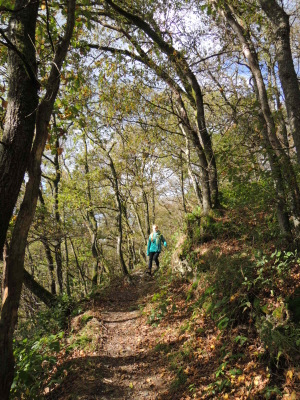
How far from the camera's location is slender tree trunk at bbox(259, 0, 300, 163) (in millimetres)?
4230

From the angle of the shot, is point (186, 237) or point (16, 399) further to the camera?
point (186, 237)

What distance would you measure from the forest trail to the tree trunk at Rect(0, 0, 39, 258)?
3201mm

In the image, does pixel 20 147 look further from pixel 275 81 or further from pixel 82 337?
pixel 275 81

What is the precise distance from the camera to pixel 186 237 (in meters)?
9.15

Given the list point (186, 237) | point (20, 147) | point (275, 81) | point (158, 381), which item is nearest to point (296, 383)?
point (158, 381)

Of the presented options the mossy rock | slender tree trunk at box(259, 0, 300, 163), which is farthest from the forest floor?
slender tree trunk at box(259, 0, 300, 163)

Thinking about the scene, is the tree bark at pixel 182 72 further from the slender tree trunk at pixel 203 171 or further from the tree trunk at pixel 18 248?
the tree trunk at pixel 18 248

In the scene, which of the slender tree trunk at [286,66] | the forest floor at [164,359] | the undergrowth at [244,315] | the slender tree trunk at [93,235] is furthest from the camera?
the slender tree trunk at [93,235]

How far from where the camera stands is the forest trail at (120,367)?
461 centimetres

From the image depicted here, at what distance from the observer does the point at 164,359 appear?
523 cm

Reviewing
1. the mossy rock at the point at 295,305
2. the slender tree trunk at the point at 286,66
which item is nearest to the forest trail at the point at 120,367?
the mossy rock at the point at 295,305

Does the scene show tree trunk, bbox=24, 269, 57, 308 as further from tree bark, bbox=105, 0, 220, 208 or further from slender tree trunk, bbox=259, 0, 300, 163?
slender tree trunk, bbox=259, 0, 300, 163

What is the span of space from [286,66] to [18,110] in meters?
4.02

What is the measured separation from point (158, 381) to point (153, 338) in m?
1.48
